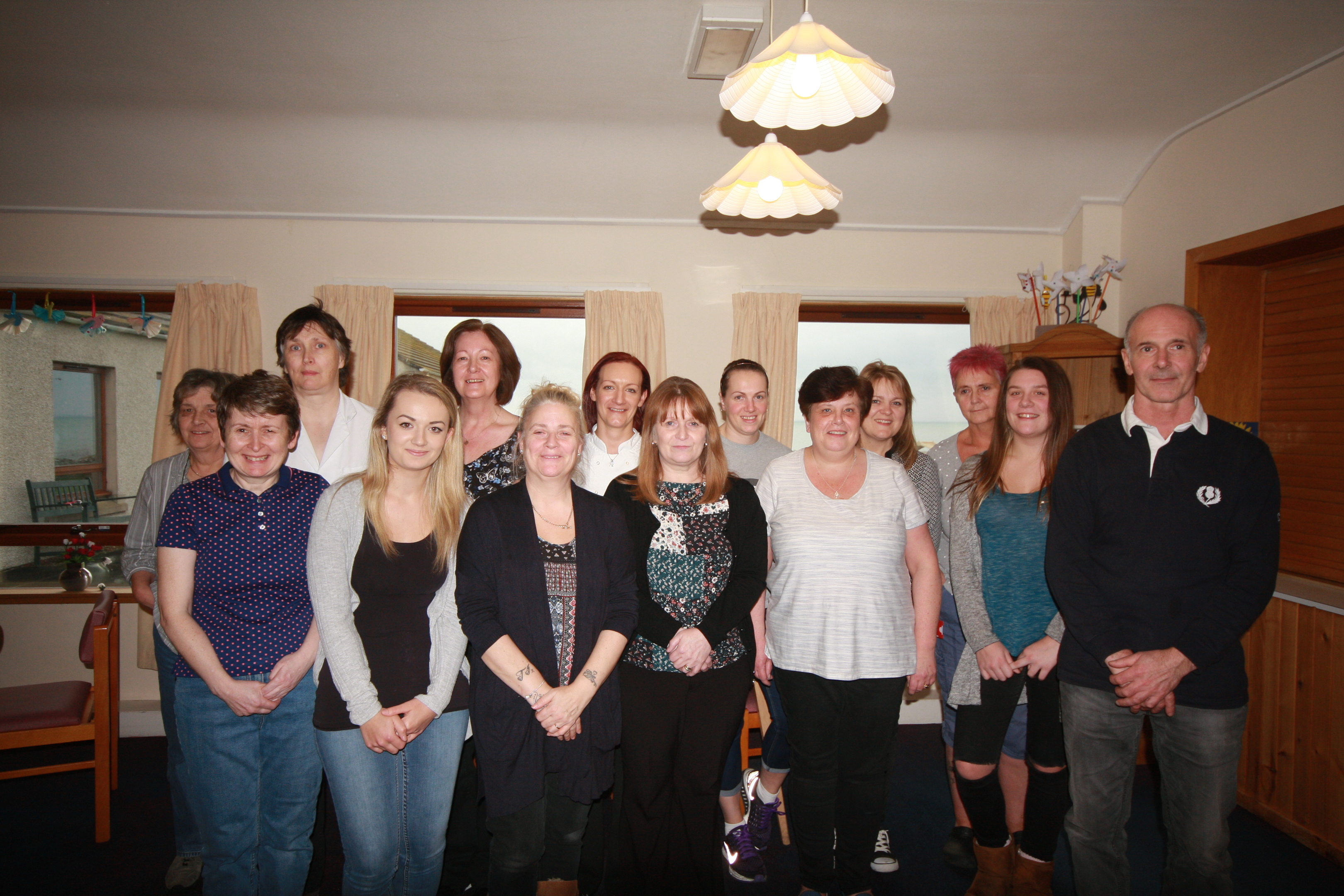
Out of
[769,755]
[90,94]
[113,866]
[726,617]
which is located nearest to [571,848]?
[726,617]

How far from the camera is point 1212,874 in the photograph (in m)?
1.89

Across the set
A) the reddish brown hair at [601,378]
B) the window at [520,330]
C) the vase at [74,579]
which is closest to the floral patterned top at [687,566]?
the reddish brown hair at [601,378]

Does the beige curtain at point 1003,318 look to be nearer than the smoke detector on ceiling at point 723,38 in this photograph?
No

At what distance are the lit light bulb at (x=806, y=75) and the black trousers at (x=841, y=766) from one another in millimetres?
1742

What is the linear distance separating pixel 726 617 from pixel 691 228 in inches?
112

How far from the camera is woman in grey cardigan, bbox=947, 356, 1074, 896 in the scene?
222 cm

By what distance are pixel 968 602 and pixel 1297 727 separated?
1.74m

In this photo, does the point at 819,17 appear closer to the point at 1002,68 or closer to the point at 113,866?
the point at 1002,68

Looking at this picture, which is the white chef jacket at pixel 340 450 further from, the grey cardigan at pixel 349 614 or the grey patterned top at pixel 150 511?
the grey patterned top at pixel 150 511

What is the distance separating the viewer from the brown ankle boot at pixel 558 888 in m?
1.99

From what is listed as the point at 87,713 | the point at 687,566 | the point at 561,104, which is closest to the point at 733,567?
the point at 687,566

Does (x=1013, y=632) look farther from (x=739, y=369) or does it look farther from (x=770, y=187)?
(x=770, y=187)

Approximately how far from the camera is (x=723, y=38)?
2.81 meters

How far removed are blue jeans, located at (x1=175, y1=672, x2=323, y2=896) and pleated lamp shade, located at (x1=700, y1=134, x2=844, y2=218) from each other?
6.95 feet
